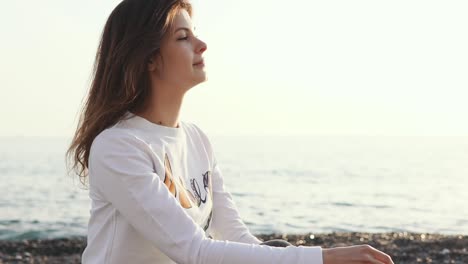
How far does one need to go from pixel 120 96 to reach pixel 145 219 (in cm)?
49

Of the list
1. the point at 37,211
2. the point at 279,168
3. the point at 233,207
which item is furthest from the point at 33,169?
the point at 233,207

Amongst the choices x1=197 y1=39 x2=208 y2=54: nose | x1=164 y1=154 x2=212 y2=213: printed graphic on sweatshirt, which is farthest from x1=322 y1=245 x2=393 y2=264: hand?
x1=197 y1=39 x2=208 y2=54: nose

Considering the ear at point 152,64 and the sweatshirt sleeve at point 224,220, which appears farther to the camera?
the sweatshirt sleeve at point 224,220

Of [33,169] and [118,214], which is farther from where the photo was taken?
[33,169]

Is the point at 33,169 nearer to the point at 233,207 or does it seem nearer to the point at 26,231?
the point at 26,231

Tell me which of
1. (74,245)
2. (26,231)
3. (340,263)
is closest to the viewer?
(340,263)

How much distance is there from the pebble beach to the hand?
21.9ft

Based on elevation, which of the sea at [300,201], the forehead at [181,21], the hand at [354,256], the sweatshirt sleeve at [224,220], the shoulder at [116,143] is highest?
the forehead at [181,21]

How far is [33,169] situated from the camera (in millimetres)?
37062

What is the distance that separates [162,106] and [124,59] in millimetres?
234

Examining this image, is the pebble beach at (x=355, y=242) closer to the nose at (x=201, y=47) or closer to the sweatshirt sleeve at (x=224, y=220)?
the sweatshirt sleeve at (x=224, y=220)

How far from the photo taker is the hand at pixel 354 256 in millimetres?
2498

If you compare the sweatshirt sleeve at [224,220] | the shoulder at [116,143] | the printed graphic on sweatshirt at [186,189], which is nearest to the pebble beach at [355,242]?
the sweatshirt sleeve at [224,220]

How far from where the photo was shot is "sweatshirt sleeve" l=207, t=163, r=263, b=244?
332 cm
